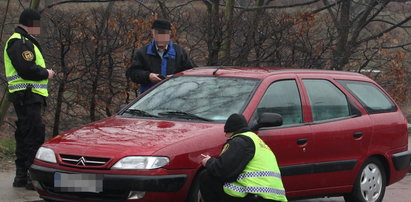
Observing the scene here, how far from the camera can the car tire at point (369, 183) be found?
754 cm

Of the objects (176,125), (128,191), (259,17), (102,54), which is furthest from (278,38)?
(128,191)

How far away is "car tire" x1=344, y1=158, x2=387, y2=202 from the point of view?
7.54 metres

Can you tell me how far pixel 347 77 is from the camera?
7.99m

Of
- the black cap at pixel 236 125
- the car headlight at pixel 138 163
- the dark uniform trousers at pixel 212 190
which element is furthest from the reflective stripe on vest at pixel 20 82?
the black cap at pixel 236 125

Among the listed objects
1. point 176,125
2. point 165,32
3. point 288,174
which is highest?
point 165,32

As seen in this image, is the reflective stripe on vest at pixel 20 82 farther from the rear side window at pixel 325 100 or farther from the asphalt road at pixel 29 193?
the rear side window at pixel 325 100

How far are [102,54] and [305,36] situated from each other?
163 inches

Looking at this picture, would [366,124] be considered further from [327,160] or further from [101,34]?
[101,34]

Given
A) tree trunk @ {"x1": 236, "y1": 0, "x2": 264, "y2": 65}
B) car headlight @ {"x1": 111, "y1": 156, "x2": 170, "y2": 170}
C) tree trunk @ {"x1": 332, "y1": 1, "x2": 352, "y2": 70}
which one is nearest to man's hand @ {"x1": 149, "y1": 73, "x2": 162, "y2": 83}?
car headlight @ {"x1": 111, "y1": 156, "x2": 170, "y2": 170}

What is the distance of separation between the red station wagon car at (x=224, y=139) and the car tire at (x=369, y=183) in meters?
0.01

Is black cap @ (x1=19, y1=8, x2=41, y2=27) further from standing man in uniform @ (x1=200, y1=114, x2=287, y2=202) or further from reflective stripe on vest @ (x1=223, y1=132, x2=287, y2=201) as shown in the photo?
reflective stripe on vest @ (x1=223, y1=132, x2=287, y2=201)

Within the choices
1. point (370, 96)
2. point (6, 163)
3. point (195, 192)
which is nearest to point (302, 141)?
point (195, 192)

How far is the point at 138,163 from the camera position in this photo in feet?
18.8

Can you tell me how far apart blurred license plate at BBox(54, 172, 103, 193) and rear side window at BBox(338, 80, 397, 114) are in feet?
10.4
